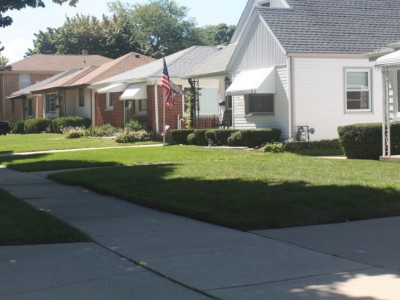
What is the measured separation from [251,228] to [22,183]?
7.35 metres

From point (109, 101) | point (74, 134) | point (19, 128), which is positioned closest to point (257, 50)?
point (74, 134)

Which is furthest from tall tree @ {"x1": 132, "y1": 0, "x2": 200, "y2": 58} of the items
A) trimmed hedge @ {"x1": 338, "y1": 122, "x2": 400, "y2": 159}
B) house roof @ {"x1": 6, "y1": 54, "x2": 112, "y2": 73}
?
trimmed hedge @ {"x1": 338, "y1": 122, "x2": 400, "y2": 159}

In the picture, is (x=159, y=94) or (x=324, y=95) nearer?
(x=324, y=95)

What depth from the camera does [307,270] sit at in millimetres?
6062

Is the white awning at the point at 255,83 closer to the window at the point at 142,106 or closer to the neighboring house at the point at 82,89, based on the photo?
the window at the point at 142,106

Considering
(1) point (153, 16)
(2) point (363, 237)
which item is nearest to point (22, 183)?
(2) point (363, 237)

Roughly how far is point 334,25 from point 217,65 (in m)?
5.40

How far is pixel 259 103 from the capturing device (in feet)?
73.1

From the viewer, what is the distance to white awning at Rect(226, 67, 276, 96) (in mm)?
20828

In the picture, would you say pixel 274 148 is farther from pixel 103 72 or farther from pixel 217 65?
pixel 103 72

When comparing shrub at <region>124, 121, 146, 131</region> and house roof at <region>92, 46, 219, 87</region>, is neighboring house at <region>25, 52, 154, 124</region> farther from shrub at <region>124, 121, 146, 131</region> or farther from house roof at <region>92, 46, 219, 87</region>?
shrub at <region>124, 121, 146, 131</region>

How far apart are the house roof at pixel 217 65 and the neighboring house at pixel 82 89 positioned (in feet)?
42.8

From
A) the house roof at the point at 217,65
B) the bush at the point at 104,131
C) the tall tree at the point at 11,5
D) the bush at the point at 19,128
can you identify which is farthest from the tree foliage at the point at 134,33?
the tall tree at the point at 11,5

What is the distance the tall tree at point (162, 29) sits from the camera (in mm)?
83562
